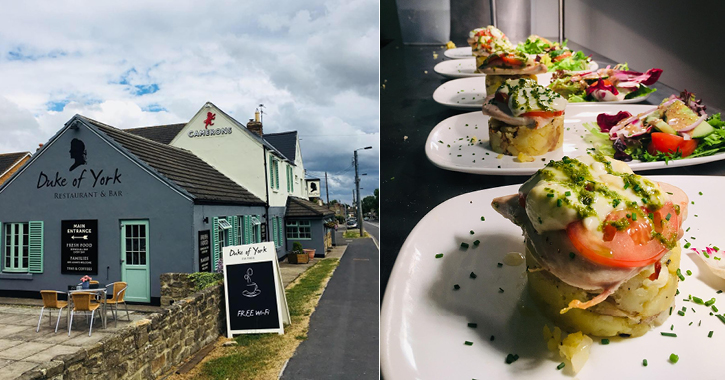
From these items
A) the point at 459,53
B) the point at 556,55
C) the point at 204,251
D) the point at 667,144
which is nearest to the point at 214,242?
the point at 204,251

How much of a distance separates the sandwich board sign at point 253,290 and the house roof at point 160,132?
576 mm

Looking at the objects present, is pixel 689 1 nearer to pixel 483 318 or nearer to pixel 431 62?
pixel 431 62

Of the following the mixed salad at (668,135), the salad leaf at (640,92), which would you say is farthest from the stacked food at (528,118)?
the salad leaf at (640,92)

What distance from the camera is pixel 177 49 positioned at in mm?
2062

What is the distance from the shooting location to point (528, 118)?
1.32 metres

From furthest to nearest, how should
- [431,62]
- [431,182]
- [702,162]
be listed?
[431,62] < [431,182] < [702,162]

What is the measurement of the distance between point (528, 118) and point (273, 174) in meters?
1.34

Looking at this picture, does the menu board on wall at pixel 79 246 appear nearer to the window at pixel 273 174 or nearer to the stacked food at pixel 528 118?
the window at pixel 273 174

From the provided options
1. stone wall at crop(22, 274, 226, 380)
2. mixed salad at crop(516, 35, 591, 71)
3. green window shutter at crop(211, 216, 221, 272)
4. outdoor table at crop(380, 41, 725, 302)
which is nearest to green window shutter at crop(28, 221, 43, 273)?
stone wall at crop(22, 274, 226, 380)

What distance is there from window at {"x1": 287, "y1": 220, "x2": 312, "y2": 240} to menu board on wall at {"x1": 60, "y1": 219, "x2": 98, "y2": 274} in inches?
34.6

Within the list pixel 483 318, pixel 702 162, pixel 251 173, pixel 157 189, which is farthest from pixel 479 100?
pixel 157 189

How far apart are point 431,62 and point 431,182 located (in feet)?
5.63

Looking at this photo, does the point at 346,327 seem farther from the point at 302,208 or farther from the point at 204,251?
the point at 204,251

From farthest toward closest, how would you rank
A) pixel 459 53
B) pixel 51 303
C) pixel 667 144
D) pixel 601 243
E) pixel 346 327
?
pixel 459 53 → pixel 346 327 → pixel 51 303 → pixel 667 144 → pixel 601 243
